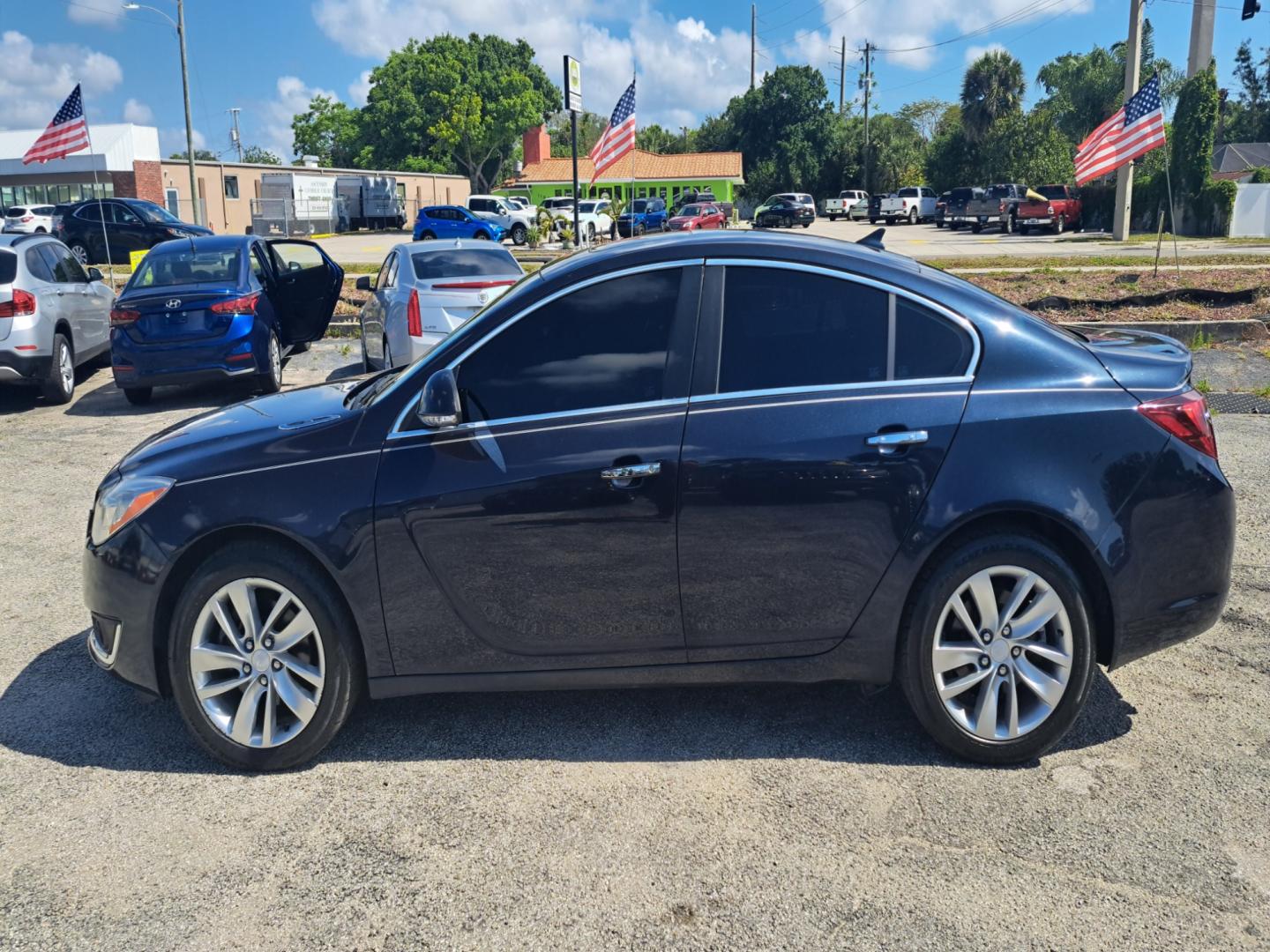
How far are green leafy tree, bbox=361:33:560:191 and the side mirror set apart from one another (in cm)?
7385

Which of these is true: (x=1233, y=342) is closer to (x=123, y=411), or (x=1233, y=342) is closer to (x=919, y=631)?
(x=919, y=631)

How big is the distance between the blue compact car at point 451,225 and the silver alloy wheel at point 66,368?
2807 cm

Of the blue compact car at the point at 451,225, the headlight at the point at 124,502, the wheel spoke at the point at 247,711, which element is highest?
the blue compact car at the point at 451,225

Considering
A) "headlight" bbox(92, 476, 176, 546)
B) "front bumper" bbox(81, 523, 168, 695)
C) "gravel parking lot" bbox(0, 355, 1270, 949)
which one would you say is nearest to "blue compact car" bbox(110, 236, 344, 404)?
"gravel parking lot" bbox(0, 355, 1270, 949)

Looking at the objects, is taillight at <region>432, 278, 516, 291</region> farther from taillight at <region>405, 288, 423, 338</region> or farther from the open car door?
the open car door

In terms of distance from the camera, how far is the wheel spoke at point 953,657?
3697mm

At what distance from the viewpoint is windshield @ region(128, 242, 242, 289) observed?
11398 millimetres

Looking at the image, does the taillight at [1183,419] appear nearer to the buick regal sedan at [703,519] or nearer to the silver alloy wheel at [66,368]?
the buick regal sedan at [703,519]

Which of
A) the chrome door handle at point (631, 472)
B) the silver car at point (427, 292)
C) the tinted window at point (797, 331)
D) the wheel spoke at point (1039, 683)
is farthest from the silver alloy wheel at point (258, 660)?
the silver car at point (427, 292)

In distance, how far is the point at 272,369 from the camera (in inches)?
451

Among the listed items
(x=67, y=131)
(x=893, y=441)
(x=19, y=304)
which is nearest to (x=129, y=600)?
(x=893, y=441)

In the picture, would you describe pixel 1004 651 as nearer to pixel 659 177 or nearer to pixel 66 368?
pixel 66 368

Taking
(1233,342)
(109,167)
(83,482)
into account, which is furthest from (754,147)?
(83,482)

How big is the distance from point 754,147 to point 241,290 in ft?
246
